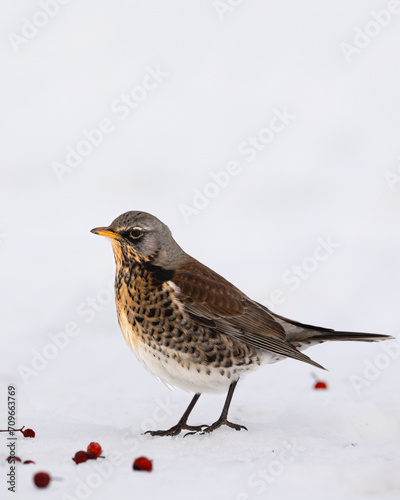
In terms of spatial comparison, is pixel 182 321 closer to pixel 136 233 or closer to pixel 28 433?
pixel 136 233

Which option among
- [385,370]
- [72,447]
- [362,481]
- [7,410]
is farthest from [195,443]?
[385,370]

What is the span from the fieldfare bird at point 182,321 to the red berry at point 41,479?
1509 millimetres

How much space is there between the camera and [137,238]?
5.89m

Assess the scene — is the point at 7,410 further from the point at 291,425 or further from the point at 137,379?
the point at 291,425

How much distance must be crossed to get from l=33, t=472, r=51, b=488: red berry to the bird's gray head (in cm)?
198

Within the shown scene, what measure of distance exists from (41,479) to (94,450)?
0.58 metres

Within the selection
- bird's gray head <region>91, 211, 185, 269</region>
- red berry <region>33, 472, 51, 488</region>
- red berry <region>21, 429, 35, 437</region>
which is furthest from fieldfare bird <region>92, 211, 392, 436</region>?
red berry <region>33, 472, 51, 488</region>

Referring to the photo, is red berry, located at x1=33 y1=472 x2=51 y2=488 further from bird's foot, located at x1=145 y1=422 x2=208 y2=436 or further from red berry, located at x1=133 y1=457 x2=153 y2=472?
bird's foot, located at x1=145 y1=422 x2=208 y2=436

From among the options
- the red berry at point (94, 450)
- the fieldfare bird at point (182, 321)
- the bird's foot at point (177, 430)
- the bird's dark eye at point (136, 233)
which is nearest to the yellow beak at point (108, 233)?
the fieldfare bird at point (182, 321)

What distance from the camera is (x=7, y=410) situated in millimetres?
6441

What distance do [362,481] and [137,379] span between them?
380 centimetres

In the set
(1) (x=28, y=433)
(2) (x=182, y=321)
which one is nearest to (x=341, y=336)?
(2) (x=182, y=321)

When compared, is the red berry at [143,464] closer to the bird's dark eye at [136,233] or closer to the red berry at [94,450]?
the red berry at [94,450]

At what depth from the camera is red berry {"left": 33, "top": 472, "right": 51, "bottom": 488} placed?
4.39 meters
